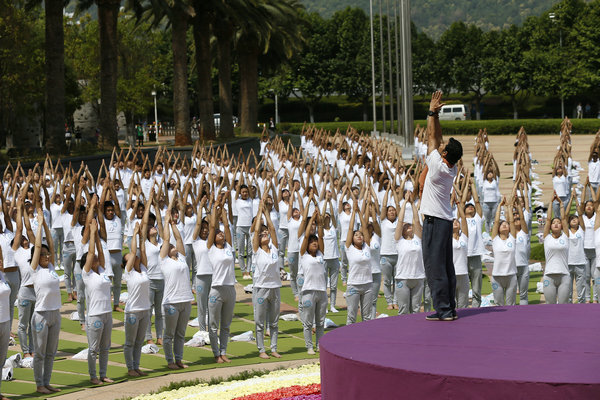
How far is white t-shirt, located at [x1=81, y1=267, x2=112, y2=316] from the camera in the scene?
42.6 feet

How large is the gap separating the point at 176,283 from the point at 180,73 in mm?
27822

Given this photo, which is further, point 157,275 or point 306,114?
point 306,114

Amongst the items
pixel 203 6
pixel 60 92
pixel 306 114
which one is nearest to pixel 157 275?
pixel 60 92

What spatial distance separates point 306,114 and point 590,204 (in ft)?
274

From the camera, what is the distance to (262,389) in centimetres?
1166

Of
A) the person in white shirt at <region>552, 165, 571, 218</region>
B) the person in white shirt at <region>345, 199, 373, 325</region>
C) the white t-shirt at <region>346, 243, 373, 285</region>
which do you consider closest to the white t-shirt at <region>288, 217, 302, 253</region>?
the person in white shirt at <region>345, 199, 373, 325</region>

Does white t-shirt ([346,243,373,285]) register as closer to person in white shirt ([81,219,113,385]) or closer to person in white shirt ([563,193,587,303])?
person in white shirt ([563,193,587,303])

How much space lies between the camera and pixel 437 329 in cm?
822

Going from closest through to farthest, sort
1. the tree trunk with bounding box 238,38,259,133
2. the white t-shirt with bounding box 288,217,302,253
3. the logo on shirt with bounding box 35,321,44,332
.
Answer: the logo on shirt with bounding box 35,321,44,332
the white t-shirt with bounding box 288,217,302,253
the tree trunk with bounding box 238,38,259,133

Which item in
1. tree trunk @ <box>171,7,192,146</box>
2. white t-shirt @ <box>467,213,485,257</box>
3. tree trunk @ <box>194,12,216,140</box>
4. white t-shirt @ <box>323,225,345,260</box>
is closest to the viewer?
white t-shirt @ <box>467,213,485,257</box>

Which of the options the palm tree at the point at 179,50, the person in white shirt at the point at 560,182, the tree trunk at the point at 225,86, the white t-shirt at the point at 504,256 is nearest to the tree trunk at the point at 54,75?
the palm tree at the point at 179,50

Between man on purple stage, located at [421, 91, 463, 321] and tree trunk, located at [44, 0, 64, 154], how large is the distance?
1049 inches

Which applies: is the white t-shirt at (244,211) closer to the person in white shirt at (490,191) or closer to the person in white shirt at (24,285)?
the person in white shirt at (490,191)

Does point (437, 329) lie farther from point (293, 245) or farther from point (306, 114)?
point (306, 114)
